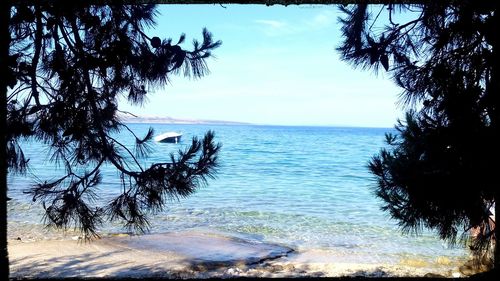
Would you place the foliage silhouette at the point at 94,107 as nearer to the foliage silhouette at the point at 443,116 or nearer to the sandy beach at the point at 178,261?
the foliage silhouette at the point at 443,116

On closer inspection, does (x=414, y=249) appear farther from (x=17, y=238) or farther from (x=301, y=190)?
(x=301, y=190)

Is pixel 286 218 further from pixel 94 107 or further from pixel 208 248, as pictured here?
pixel 94 107

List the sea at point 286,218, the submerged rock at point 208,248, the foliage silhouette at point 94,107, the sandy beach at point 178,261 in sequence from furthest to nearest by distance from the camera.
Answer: the sea at point 286,218 → the submerged rock at point 208,248 → the sandy beach at point 178,261 → the foliage silhouette at point 94,107

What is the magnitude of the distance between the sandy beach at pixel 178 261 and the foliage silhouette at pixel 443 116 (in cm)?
146

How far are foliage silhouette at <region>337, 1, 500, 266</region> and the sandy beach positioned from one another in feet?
4.80

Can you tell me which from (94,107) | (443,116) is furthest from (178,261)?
→ (443,116)

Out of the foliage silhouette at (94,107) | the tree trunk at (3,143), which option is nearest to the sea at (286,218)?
the foliage silhouette at (94,107)

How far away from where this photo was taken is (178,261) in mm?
3867

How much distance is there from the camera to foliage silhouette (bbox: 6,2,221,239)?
63.9 inches

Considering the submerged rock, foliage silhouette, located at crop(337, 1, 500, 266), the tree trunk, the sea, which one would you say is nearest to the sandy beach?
the submerged rock

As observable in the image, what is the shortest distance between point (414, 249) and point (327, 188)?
553 cm

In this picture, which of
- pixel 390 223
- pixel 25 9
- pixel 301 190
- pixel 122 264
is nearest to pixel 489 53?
pixel 25 9

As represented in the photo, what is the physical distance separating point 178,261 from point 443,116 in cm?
287

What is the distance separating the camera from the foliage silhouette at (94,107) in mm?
1622
